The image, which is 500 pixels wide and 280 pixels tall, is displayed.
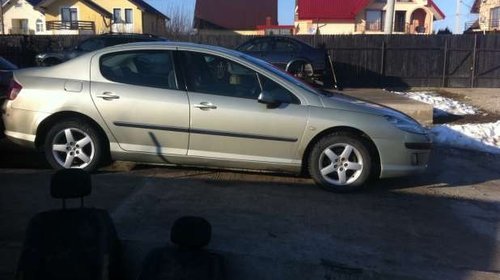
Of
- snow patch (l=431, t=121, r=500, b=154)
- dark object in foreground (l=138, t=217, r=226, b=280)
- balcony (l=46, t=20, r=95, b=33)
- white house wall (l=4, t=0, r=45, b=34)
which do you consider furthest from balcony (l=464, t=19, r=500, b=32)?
dark object in foreground (l=138, t=217, r=226, b=280)

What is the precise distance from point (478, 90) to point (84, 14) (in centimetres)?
4325

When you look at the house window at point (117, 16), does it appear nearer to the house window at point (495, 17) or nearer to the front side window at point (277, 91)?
the house window at point (495, 17)

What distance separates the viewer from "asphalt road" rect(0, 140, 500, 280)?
4.09 m

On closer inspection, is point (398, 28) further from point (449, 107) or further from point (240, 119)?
point (240, 119)

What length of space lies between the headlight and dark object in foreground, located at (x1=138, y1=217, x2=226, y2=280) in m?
3.40

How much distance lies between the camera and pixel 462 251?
15.3ft

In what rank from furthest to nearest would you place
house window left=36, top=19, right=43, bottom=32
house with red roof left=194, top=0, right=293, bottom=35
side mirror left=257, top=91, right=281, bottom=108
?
house window left=36, top=19, right=43, bottom=32, house with red roof left=194, top=0, right=293, bottom=35, side mirror left=257, top=91, right=281, bottom=108

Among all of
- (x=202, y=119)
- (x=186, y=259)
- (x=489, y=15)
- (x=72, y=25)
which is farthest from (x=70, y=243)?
(x=72, y=25)

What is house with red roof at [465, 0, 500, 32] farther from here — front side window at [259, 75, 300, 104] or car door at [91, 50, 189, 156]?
car door at [91, 50, 189, 156]

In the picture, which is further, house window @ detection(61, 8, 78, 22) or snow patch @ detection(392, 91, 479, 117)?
house window @ detection(61, 8, 78, 22)

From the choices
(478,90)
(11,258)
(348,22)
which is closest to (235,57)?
(11,258)

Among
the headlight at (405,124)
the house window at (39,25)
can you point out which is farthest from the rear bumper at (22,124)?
the house window at (39,25)

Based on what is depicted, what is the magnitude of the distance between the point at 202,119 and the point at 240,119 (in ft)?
1.31

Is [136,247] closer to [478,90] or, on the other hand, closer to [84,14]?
[478,90]
